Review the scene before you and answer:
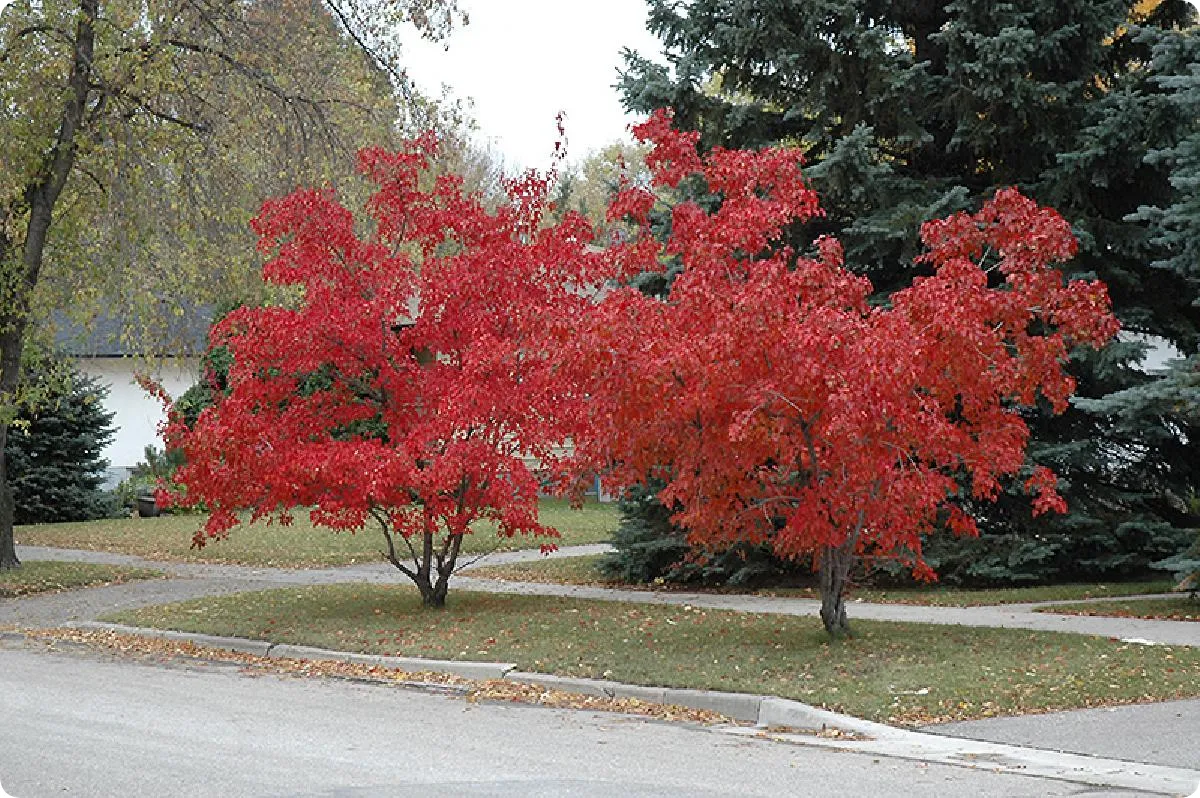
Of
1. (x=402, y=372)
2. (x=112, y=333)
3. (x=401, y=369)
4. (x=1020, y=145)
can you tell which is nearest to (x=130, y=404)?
(x=112, y=333)

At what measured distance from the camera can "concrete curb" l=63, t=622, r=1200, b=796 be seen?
8.57 metres

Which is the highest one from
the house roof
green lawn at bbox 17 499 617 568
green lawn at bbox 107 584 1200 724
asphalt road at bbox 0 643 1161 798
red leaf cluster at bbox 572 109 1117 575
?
the house roof

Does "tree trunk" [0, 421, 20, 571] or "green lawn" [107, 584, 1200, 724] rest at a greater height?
"tree trunk" [0, 421, 20, 571]

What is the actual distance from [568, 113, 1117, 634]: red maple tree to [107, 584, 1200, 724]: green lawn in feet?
3.17

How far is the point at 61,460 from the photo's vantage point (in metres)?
33.0

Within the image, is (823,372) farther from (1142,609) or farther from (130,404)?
(130,404)

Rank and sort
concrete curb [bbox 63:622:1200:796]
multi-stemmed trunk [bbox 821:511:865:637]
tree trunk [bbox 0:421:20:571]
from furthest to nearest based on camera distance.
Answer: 1. tree trunk [bbox 0:421:20:571]
2. multi-stemmed trunk [bbox 821:511:865:637]
3. concrete curb [bbox 63:622:1200:796]

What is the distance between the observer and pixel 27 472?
32500 millimetres

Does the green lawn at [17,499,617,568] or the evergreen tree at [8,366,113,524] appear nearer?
the green lawn at [17,499,617,568]

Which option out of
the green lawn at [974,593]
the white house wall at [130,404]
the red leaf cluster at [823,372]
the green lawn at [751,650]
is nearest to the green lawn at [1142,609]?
the green lawn at [974,593]

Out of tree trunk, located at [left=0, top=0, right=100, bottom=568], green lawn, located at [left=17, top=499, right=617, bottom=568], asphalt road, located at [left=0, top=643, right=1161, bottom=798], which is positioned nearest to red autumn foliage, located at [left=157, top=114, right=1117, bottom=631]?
asphalt road, located at [left=0, top=643, right=1161, bottom=798]

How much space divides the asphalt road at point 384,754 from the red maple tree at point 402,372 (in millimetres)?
3268

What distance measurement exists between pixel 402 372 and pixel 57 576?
25.8ft

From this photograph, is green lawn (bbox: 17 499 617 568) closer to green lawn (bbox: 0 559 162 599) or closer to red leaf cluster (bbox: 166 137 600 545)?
green lawn (bbox: 0 559 162 599)
